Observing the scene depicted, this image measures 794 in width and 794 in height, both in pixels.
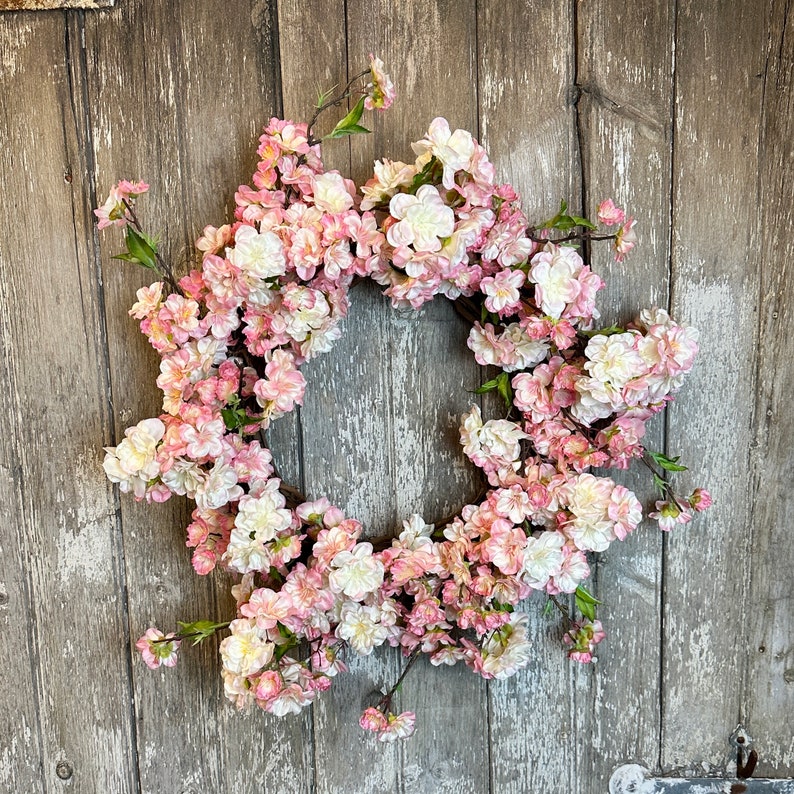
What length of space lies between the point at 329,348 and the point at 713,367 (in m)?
0.56

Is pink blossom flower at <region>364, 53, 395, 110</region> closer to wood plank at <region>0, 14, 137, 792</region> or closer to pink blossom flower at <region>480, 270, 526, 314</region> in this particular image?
pink blossom flower at <region>480, 270, 526, 314</region>

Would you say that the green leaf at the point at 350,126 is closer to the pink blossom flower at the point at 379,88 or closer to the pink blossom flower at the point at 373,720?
the pink blossom flower at the point at 379,88

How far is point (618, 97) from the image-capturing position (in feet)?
3.21

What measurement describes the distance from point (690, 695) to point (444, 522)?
475 mm

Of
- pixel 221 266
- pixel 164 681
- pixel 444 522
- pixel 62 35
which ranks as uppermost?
pixel 62 35

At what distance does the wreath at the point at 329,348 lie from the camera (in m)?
0.88

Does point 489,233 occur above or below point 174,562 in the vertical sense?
above

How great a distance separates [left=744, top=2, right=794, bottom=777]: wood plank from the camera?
974 mm

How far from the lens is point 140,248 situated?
92 cm

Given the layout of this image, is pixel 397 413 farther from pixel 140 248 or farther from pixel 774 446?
pixel 774 446

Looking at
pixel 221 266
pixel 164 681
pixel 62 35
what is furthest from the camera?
pixel 164 681

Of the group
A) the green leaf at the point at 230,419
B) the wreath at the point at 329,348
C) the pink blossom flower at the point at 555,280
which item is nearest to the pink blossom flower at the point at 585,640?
the wreath at the point at 329,348

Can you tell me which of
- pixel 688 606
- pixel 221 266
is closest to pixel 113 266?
pixel 221 266

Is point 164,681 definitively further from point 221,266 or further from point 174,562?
point 221,266
